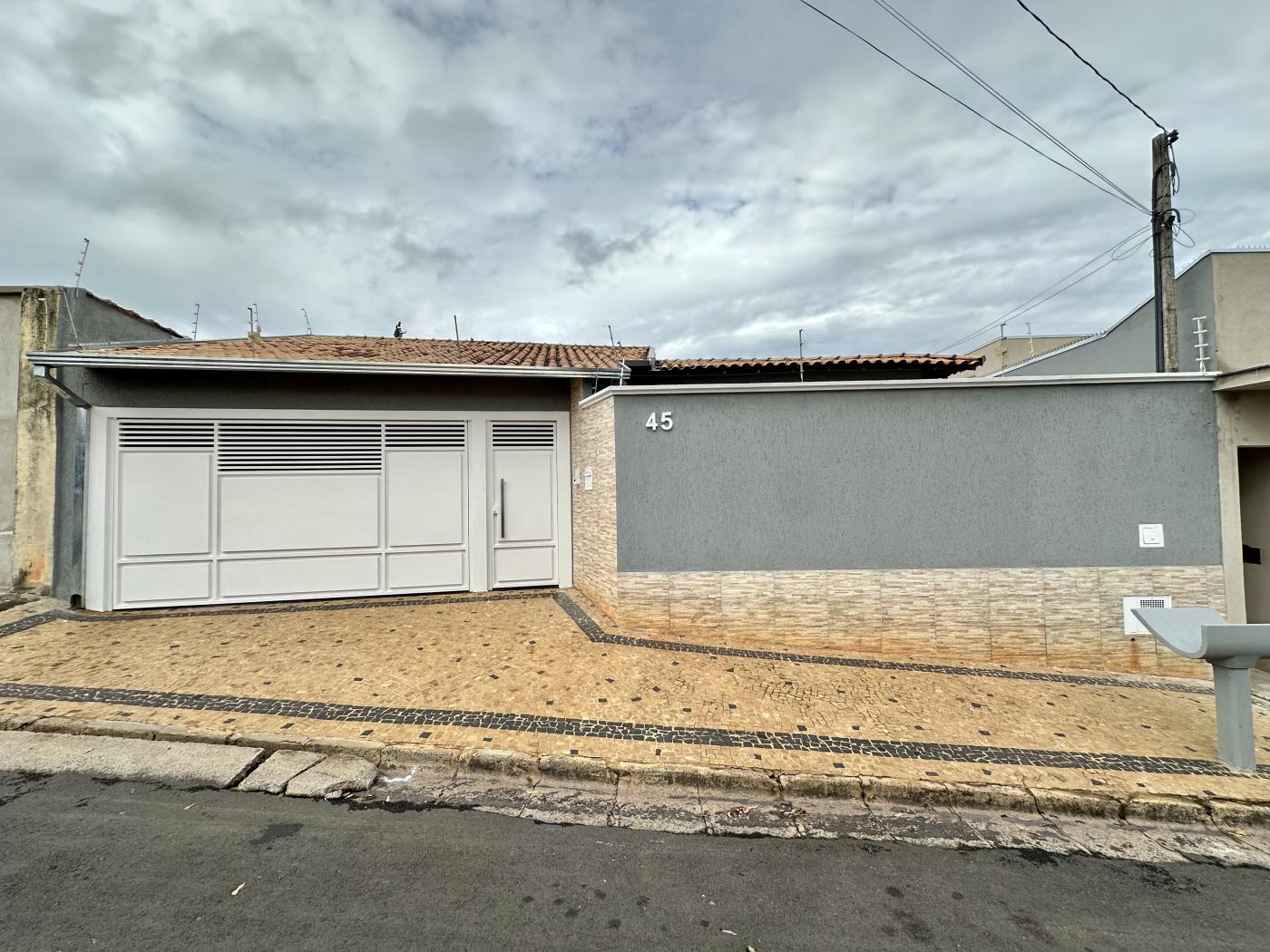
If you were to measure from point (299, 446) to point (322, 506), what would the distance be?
87cm

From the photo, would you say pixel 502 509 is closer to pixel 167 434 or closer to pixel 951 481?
pixel 167 434

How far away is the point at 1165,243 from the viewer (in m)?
7.29

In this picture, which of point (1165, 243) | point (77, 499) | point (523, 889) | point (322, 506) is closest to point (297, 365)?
point (322, 506)

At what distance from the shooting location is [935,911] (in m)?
2.46

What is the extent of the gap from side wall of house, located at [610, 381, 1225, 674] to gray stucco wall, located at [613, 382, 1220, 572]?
1cm

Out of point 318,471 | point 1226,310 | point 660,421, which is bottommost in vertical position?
point 318,471

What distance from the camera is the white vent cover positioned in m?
5.89

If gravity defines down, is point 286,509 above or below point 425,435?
below

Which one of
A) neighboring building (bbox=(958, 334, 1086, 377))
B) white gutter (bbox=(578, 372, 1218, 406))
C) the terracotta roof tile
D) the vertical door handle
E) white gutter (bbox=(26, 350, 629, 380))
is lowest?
the vertical door handle

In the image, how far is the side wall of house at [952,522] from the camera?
593cm

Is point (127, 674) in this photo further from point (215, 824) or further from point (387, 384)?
point (387, 384)

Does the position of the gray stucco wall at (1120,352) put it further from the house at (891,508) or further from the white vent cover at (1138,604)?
the white vent cover at (1138,604)

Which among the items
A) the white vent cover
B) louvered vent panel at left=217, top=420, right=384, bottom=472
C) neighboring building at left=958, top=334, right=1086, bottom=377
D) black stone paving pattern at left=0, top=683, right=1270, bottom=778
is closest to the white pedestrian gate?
louvered vent panel at left=217, top=420, right=384, bottom=472

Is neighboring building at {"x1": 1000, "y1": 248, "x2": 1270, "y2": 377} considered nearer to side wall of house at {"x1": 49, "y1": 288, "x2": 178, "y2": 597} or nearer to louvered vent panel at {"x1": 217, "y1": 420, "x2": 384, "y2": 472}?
louvered vent panel at {"x1": 217, "y1": 420, "x2": 384, "y2": 472}
